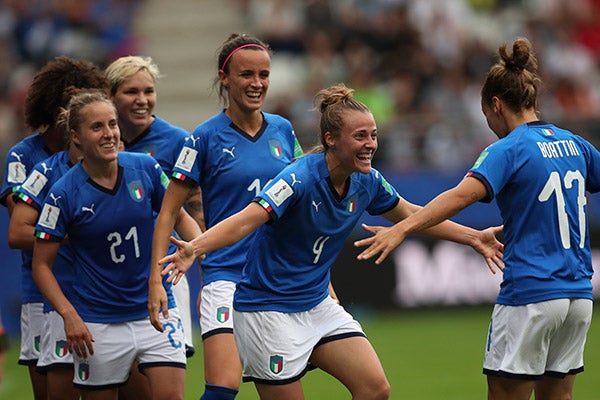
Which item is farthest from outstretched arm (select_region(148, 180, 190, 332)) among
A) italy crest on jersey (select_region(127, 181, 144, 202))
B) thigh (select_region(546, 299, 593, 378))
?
thigh (select_region(546, 299, 593, 378))

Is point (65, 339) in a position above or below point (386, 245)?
below

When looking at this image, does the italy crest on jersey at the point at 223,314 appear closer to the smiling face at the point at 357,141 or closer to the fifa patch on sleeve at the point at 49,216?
the fifa patch on sleeve at the point at 49,216

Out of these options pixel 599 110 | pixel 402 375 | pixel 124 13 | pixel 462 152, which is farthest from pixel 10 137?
pixel 599 110

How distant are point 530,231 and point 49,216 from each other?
2807 millimetres

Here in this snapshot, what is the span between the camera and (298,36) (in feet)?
58.1

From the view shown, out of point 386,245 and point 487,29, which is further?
Answer: point 487,29

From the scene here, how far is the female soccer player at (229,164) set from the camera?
22.5 ft

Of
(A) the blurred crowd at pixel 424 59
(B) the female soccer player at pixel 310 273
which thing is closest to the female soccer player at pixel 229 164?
(B) the female soccer player at pixel 310 273

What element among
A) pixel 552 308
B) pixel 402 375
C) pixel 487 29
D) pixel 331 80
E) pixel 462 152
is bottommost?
pixel 402 375

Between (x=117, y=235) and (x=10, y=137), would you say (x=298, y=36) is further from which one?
(x=117, y=235)

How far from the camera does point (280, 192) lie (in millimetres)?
6074

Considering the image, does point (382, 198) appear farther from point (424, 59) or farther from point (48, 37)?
point (48, 37)

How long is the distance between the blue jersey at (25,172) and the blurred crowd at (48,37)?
30.7 ft

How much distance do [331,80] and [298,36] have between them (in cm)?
128
